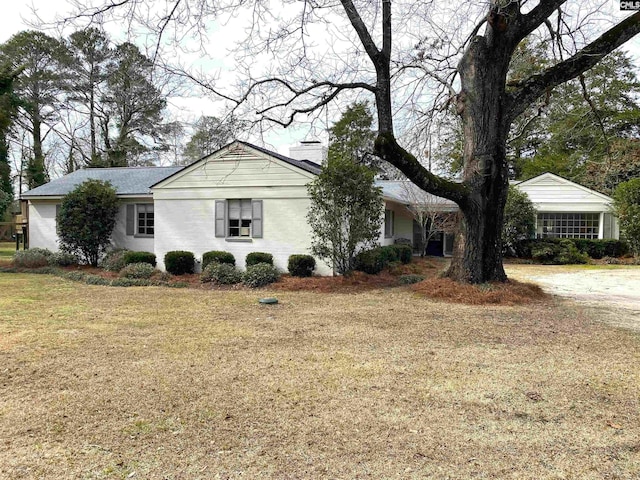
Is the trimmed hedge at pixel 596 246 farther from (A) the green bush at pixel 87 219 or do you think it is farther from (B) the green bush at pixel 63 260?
(B) the green bush at pixel 63 260

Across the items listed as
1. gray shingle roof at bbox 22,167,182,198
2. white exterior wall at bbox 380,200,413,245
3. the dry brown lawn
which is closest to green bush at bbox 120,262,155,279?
gray shingle roof at bbox 22,167,182,198

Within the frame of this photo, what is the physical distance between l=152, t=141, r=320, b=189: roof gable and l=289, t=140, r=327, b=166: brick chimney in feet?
13.3

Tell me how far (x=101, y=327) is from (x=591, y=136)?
102ft

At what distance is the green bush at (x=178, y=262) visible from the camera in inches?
528

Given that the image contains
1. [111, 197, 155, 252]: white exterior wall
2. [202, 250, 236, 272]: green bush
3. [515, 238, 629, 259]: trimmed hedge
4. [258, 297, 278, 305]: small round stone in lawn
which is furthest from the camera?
[515, 238, 629, 259]: trimmed hedge

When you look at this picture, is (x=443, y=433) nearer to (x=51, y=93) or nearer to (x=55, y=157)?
(x=51, y=93)

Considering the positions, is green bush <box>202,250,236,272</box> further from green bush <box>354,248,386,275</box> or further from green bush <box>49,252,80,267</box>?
green bush <box>49,252,80,267</box>

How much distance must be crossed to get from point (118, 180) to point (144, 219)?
2.93 metres

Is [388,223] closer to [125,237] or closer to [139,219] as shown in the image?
[139,219]

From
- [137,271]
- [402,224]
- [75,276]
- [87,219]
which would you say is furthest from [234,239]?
[402,224]

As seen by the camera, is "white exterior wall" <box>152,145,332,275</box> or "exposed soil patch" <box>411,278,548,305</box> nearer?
"exposed soil patch" <box>411,278,548,305</box>

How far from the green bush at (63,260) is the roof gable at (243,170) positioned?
490cm

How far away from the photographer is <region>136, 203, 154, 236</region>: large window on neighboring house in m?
16.3

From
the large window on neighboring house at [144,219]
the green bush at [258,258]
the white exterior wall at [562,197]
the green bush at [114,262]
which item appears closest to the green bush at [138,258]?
the green bush at [114,262]
